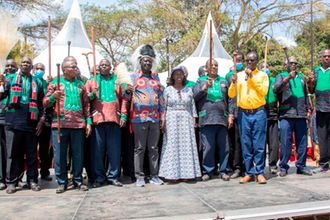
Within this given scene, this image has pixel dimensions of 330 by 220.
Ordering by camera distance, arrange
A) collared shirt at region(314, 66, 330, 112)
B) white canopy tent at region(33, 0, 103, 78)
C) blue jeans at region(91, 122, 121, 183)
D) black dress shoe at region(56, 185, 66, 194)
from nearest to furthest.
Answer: black dress shoe at region(56, 185, 66, 194), blue jeans at region(91, 122, 121, 183), collared shirt at region(314, 66, 330, 112), white canopy tent at region(33, 0, 103, 78)

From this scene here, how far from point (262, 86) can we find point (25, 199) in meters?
3.33

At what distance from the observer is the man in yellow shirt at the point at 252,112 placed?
5426 millimetres

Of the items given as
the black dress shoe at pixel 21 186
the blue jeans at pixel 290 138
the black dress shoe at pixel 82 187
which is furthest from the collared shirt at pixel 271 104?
the black dress shoe at pixel 21 186

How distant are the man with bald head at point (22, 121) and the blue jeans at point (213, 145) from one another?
229 cm

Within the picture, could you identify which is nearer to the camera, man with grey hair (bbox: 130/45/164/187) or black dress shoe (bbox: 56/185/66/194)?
black dress shoe (bbox: 56/185/66/194)

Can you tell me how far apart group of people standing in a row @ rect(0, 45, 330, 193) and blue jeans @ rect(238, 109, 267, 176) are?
0.01 metres

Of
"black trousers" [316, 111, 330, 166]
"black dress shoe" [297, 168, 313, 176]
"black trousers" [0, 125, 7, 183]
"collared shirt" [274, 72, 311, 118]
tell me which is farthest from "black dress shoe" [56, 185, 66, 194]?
"black trousers" [316, 111, 330, 166]

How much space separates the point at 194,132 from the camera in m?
5.77

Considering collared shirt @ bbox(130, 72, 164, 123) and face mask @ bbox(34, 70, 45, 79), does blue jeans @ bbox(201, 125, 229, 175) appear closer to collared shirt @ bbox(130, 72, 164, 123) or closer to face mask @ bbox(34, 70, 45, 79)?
collared shirt @ bbox(130, 72, 164, 123)

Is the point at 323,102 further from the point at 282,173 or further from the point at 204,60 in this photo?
the point at 204,60

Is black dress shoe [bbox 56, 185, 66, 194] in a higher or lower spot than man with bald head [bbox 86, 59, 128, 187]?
lower

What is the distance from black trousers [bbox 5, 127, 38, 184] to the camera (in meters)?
5.08

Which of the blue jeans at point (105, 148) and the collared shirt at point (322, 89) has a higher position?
the collared shirt at point (322, 89)

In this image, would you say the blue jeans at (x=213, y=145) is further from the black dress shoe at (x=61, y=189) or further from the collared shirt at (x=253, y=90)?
the black dress shoe at (x=61, y=189)
